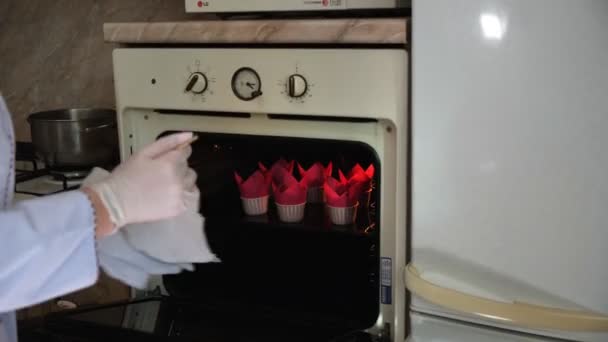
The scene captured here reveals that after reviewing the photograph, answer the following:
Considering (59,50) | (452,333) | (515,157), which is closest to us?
(515,157)

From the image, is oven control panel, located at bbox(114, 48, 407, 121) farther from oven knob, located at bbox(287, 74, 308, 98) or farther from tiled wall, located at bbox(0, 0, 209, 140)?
tiled wall, located at bbox(0, 0, 209, 140)

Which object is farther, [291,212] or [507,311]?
[291,212]

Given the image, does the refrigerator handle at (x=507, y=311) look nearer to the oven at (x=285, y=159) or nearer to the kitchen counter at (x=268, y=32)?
the oven at (x=285, y=159)

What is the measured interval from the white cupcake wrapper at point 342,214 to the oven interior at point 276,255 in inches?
0.4

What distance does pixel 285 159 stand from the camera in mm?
1239

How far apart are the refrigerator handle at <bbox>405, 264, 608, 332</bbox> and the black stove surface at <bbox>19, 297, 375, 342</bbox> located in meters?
0.17

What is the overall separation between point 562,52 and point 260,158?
619mm

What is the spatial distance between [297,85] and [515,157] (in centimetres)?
34

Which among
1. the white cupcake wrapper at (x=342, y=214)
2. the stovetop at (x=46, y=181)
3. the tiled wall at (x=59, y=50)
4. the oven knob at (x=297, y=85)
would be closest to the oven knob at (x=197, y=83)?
the oven knob at (x=297, y=85)

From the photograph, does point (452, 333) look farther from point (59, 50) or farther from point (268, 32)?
point (59, 50)

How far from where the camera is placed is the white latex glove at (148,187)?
0.74 metres

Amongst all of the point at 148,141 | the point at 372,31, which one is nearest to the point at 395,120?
the point at 372,31

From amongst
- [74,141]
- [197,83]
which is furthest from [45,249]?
[74,141]

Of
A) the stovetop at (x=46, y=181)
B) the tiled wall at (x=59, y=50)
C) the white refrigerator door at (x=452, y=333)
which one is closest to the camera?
the white refrigerator door at (x=452, y=333)
